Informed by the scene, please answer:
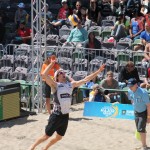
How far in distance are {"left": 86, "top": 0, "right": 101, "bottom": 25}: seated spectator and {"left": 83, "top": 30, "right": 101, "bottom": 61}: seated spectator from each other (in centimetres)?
276

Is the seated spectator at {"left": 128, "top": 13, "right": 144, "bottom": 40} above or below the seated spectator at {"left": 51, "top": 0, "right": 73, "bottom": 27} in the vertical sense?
below

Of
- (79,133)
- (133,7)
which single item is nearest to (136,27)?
(133,7)

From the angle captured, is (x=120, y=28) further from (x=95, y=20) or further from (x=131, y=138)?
(x=131, y=138)

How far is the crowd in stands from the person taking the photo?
18141 mm

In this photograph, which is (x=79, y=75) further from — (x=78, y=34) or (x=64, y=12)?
(x=64, y=12)

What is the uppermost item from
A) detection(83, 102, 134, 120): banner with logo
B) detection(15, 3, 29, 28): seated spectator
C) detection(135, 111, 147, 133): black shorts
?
detection(15, 3, 29, 28): seated spectator

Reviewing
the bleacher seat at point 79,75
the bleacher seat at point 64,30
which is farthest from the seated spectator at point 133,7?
the bleacher seat at point 79,75

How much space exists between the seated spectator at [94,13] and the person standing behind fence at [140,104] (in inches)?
392

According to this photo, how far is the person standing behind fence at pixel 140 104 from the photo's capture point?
1297 centimetres

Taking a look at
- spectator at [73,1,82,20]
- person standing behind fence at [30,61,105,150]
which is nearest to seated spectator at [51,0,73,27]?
spectator at [73,1,82,20]

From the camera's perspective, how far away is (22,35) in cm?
2283

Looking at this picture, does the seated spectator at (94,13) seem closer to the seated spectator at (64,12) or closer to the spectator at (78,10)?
the spectator at (78,10)

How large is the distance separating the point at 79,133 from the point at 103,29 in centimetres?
749

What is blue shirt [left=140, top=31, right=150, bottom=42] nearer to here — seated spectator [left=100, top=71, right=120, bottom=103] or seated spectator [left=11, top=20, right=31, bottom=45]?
seated spectator [left=100, top=71, right=120, bottom=103]
